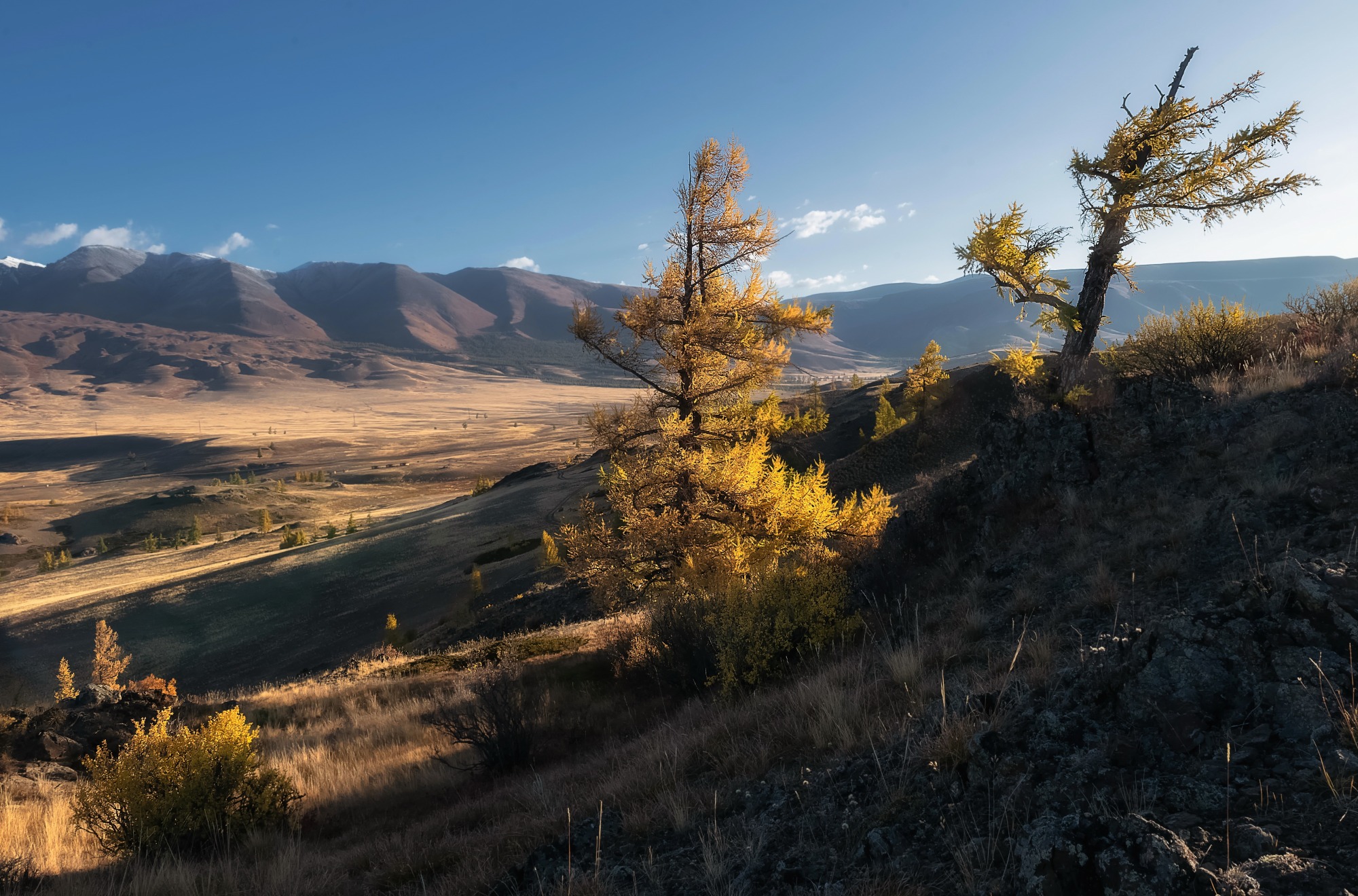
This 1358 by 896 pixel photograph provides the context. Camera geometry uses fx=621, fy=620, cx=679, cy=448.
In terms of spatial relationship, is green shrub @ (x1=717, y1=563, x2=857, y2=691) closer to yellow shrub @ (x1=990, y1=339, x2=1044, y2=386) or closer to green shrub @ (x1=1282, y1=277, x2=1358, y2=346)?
green shrub @ (x1=1282, y1=277, x2=1358, y2=346)

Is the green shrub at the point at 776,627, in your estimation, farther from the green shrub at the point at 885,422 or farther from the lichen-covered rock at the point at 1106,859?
the green shrub at the point at 885,422

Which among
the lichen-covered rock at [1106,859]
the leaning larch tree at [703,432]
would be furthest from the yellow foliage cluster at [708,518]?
the lichen-covered rock at [1106,859]

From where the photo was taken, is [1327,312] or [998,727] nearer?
[998,727]

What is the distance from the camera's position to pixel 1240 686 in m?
3.41

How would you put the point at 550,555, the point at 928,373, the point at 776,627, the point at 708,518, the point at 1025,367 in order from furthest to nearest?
the point at 928,373 < the point at 550,555 < the point at 1025,367 < the point at 708,518 < the point at 776,627

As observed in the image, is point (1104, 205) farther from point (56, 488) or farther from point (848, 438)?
point (56, 488)

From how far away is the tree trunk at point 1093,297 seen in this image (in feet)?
40.4

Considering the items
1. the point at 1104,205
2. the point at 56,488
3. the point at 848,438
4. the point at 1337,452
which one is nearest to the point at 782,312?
the point at 1104,205

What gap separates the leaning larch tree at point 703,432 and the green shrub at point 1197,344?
17.6 ft

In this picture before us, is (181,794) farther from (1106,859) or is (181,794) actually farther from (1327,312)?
(1327,312)

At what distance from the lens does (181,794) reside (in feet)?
20.8

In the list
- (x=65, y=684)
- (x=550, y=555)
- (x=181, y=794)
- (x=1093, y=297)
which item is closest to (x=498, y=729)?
(x=181, y=794)

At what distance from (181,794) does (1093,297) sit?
16.4 m

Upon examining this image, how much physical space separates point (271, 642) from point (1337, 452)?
3667 centimetres
